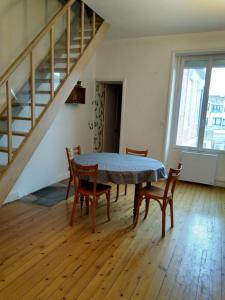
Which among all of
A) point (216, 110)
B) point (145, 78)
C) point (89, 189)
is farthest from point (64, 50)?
point (216, 110)

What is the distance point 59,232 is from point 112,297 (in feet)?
3.83

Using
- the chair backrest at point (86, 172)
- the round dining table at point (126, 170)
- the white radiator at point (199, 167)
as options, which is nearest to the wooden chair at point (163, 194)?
the round dining table at point (126, 170)

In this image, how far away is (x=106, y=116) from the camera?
6203 mm

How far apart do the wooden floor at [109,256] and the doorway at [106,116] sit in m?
2.69

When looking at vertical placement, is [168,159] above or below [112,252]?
above

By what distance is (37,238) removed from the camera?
2.71 metres

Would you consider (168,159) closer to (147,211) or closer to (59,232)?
(147,211)

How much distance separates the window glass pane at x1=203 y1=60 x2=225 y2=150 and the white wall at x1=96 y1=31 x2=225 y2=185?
37cm

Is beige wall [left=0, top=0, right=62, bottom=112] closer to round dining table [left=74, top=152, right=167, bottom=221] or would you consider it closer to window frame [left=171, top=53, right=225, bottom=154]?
round dining table [left=74, top=152, right=167, bottom=221]

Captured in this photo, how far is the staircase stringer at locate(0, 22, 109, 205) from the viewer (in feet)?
8.30

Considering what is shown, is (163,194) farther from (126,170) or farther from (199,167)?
(199,167)

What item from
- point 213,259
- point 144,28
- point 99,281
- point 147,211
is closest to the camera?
point 99,281

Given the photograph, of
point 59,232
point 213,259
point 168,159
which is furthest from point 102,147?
point 213,259

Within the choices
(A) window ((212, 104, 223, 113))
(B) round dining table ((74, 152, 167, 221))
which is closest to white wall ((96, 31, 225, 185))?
(A) window ((212, 104, 223, 113))
